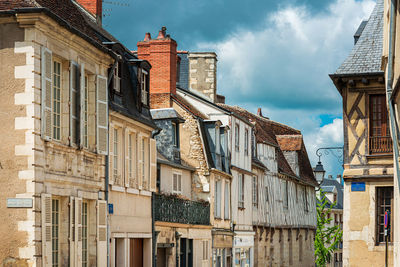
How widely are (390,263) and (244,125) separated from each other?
12.7 meters

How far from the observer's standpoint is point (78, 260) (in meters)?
15.6

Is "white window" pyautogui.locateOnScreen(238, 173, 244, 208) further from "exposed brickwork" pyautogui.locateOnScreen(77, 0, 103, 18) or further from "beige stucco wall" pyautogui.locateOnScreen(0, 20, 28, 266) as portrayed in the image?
"beige stucco wall" pyautogui.locateOnScreen(0, 20, 28, 266)

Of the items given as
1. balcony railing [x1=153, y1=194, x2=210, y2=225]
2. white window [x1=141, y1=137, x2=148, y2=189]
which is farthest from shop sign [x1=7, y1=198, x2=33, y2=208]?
balcony railing [x1=153, y1=194, x2=210, y2=225]

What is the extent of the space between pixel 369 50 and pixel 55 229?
12.0m

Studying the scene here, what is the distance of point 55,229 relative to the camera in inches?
589

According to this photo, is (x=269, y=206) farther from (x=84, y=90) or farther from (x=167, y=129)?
(x=84, y=90)

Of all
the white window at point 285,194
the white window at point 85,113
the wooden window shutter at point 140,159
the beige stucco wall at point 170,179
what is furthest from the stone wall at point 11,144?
the white window at point 285,194

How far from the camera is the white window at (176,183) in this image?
26.3 metres

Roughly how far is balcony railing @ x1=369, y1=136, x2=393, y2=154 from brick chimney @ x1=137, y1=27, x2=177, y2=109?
8021mm

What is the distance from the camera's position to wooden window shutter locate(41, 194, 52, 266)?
14.0 meters

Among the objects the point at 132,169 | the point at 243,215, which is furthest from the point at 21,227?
the point at 243,215

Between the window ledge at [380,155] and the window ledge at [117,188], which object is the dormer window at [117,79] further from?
the window ledge at [380,155]

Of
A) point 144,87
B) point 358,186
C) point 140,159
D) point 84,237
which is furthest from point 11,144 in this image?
point 358,186

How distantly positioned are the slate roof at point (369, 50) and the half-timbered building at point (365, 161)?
3 centimetres
